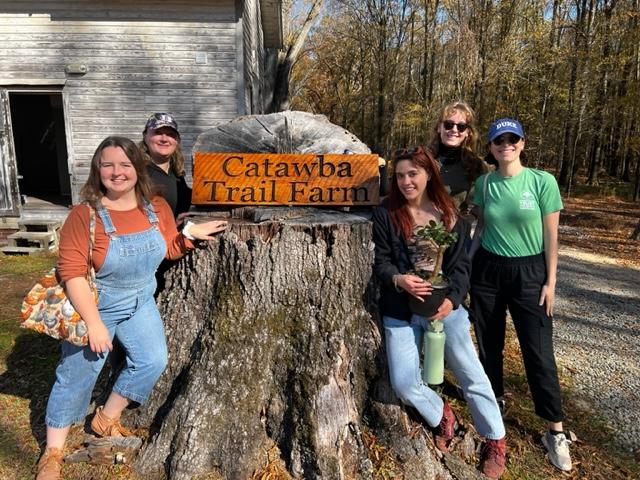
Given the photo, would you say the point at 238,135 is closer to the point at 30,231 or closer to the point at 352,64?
the point at 30,231

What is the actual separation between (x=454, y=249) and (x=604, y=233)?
34.6 feet

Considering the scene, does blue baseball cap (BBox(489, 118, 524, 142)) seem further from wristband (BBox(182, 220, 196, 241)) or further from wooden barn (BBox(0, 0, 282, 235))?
wooden barn (BBox(0, 0, 282, 235))

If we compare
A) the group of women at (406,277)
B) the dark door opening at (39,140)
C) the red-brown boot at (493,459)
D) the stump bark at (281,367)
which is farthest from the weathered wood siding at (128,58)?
the red-brown boot at (493,459)

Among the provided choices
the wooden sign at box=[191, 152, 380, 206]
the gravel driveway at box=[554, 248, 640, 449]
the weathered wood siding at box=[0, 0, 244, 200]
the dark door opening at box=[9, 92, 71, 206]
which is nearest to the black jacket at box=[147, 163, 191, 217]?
the wooden sign at box=[191, 152, 380, 206]

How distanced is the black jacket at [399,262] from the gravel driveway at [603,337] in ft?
4.92

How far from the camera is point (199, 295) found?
251cm

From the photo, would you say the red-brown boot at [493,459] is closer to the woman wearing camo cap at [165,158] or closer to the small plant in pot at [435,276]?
the small plant in pot at [435,276]

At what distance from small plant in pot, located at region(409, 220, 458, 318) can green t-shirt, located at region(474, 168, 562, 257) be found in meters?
0.44

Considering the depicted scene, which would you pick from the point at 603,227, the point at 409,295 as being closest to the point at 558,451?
the point at 409,295

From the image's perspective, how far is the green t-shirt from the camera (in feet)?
7.87

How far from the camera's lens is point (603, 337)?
455 cm

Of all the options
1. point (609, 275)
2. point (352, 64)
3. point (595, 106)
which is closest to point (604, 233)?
point (609, 275)

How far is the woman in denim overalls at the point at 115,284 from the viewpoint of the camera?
206 cm

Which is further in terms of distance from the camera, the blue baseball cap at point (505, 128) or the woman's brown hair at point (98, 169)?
the blue baseball cap at point (505, 128)
